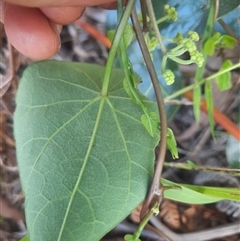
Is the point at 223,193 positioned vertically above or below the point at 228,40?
below

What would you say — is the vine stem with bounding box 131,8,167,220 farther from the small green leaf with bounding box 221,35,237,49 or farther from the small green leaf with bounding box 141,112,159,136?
the small green leaf with bounding box 221,35,237,49

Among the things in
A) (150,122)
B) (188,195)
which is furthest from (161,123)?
(188,195)

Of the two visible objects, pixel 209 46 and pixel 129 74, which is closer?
pixel 129 74

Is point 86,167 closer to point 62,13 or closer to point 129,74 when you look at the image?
point 129,74

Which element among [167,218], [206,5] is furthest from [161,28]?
[167,218]

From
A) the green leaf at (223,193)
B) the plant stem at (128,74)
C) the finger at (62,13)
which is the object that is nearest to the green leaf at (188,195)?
the green leaf at (223,193)

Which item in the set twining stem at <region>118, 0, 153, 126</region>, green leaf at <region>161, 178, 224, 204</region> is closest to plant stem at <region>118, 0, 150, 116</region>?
twining stem at <region>118, 0, 153, 126</region>
